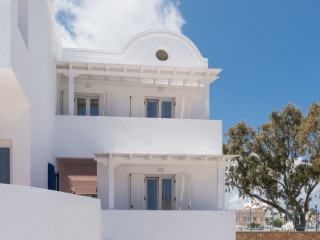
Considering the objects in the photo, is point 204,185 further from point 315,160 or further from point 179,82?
point 315,160

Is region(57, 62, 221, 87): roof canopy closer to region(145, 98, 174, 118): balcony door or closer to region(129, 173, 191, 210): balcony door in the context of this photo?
region(145, 98, 174, 118): balcony door

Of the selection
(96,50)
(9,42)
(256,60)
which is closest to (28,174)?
(9,42)

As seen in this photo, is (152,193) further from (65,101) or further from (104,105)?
(65,101)

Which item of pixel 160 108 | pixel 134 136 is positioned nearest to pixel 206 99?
pixel 160 108

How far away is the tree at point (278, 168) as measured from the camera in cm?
2838

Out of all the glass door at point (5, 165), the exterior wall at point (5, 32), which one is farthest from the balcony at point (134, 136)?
the exterior wall at point (5, 32)

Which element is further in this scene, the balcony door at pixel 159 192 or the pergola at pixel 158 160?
the balcony door at pixel 159 192

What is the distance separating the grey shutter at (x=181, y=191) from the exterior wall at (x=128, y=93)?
2.55m

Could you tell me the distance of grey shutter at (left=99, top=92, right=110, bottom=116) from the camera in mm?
18672

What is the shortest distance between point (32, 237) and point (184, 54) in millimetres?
13100

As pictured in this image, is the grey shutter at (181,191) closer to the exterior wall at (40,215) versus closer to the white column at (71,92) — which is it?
the white column at (71,92)

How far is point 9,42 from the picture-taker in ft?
26.3

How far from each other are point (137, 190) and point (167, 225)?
8.25 ft

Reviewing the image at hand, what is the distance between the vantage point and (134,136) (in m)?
17.4
